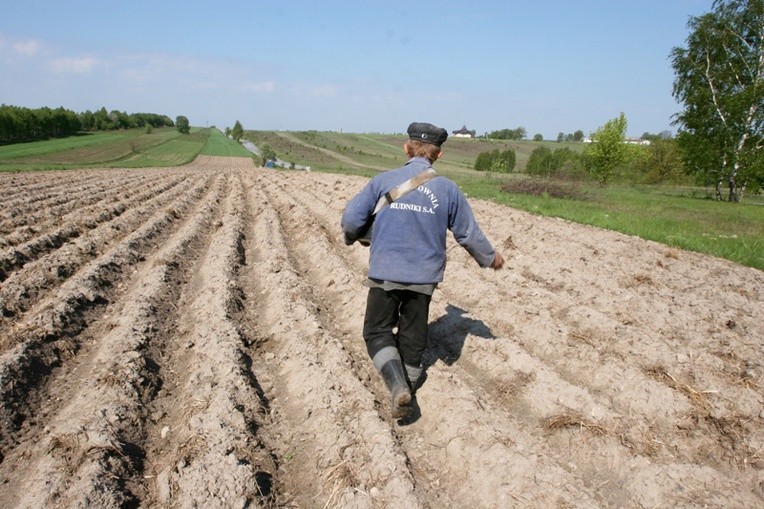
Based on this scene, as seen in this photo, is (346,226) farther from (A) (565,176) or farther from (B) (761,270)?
(A) (565,176)

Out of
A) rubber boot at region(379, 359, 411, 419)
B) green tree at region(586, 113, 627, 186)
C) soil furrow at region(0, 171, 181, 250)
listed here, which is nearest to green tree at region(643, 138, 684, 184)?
green tree at region(586, 113, 627, 186)

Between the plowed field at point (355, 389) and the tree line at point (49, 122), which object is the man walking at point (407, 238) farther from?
the tree line at point (49, 122)

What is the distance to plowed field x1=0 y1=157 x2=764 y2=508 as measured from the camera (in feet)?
10.2

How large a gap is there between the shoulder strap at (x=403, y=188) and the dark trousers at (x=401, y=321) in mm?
665

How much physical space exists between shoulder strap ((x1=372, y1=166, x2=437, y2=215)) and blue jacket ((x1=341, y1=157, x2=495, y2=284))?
29 mm

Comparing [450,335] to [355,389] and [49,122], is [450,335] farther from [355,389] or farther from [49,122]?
[49,122]

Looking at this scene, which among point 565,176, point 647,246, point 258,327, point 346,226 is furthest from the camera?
point 565,176

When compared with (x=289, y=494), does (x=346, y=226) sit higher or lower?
higher

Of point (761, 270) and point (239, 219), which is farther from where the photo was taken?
point (239, 219)

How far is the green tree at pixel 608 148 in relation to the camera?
34.2 metres

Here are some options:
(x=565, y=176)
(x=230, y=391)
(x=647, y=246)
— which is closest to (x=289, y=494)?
(x=230, y=391)

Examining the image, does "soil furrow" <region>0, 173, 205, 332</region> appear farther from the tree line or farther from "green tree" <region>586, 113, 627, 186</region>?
the tree line

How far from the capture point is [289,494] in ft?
10.3

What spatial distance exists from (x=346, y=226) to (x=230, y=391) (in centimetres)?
170
